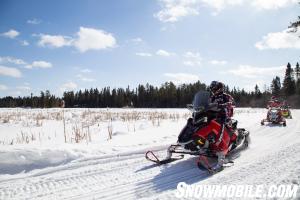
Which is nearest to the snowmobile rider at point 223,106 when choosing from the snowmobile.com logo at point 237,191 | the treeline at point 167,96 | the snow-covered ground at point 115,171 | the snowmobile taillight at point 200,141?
the snow-covered ground at point 115,171

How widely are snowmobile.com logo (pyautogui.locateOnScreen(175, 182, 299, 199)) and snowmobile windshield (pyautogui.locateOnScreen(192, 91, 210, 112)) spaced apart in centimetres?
217

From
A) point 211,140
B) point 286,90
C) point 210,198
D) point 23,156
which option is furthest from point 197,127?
point 286,90

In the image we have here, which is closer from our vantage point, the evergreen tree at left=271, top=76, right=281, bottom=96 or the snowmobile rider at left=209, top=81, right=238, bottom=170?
the snowmobile rider at left=209, top=81, right=238, bottom=170

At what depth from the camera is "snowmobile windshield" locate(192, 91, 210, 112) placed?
6.71m

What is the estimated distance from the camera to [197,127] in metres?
6.47

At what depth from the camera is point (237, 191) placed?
4496 mm

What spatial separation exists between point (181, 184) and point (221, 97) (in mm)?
3376

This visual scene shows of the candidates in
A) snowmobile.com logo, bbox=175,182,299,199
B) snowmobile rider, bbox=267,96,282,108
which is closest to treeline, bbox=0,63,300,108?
snowmobile rider, bbox=267,96,282,108

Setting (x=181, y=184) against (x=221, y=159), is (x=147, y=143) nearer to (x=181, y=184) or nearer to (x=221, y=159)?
(x=221, y=159)

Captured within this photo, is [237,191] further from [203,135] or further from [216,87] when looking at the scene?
[216,87]

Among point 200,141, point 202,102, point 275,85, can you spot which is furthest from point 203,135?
point 275,85

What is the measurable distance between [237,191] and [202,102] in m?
2.65

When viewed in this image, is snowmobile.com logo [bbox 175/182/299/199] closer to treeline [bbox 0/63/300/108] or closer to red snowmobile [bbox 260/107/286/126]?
red snowmobile [bbox 260/107/286/126]

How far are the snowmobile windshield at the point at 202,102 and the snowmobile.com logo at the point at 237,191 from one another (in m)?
2.17
